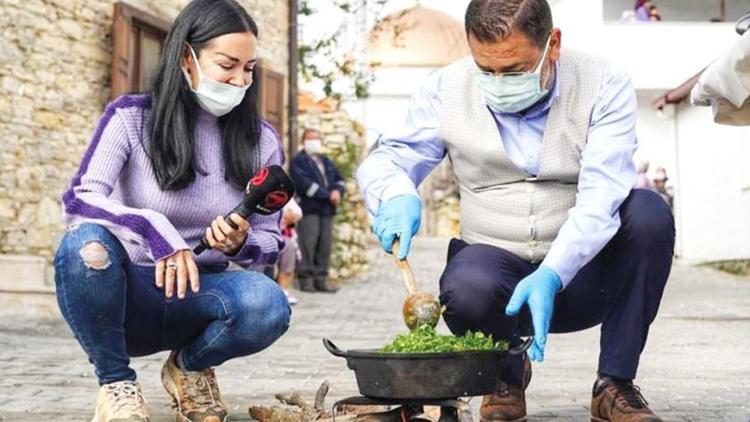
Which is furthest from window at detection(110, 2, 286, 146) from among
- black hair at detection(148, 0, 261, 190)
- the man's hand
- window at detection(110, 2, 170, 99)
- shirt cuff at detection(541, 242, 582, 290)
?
shirt cuff at detection(541, 242, 582, 290)

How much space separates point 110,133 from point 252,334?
2.58 ft

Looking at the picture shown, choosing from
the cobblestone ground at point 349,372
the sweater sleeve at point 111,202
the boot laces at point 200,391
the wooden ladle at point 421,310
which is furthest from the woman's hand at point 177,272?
the cobblestone ground at point 349,372

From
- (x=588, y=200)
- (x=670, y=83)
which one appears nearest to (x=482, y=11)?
(x=588, y=200)

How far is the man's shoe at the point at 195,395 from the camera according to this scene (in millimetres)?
3961

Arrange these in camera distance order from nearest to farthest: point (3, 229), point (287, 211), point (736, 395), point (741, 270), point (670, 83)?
point (736, 395) < point (3, 229) < point (287, 211) < point (741, 270) < point (670, 83)

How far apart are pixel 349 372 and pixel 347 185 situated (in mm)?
11288

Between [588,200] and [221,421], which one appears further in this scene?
[221,421]

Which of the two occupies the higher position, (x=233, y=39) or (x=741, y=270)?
(x=233, y=39)

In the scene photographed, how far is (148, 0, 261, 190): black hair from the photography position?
3893 millimetres

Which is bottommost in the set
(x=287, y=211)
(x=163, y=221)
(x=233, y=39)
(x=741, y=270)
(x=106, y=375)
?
(x=741, y=270)

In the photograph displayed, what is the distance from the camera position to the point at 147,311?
385 cm

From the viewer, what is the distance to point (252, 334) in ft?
12.7

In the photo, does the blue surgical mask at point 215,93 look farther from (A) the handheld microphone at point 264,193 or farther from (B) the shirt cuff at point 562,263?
(B) the shirt cuff at point 562,263

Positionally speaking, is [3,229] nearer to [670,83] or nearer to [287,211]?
[287,211]
